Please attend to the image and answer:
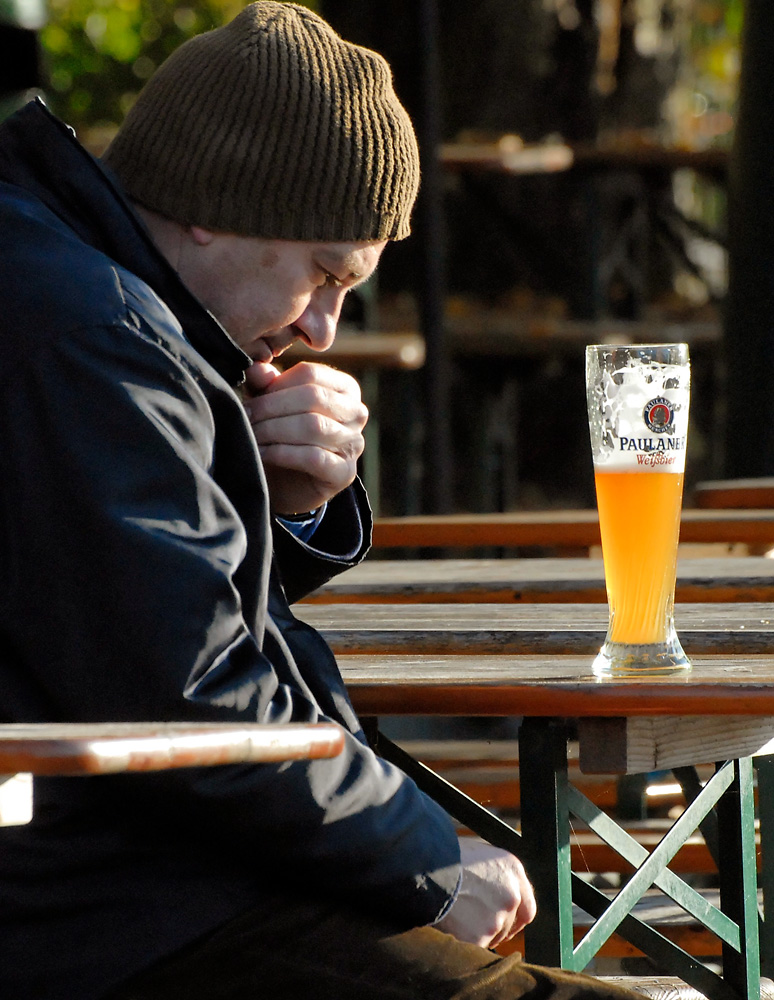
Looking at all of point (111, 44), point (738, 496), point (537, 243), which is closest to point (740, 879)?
point (738, 496)

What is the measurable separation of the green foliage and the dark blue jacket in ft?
57.9

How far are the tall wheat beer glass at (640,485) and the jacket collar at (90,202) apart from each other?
382 millimetres

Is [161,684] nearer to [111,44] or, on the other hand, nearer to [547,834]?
[547,834]

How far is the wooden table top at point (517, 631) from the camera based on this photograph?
1785 millimetres

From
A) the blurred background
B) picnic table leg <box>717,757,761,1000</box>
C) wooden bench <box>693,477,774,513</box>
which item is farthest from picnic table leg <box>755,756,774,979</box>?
the blurred background

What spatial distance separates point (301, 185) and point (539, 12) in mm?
6792

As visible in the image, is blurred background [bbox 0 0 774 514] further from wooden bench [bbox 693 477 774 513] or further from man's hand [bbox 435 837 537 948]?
man's hand [bbox 435 837 537 948]

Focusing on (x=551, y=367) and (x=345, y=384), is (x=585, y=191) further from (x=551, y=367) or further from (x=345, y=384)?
(x=345, y=384)

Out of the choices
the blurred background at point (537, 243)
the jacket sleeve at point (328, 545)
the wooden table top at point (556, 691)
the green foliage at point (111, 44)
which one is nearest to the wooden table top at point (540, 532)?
the jacket sleeve at point (328, 545)

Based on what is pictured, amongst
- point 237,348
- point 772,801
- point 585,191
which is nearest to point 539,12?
point 585,191

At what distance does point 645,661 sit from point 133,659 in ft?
1.97

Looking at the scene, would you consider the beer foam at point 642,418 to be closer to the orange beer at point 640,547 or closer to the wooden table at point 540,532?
the orange beer at point 640,547

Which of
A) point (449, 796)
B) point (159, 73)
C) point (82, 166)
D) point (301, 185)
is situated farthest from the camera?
point (449, 796)

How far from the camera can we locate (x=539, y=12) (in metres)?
7.89
